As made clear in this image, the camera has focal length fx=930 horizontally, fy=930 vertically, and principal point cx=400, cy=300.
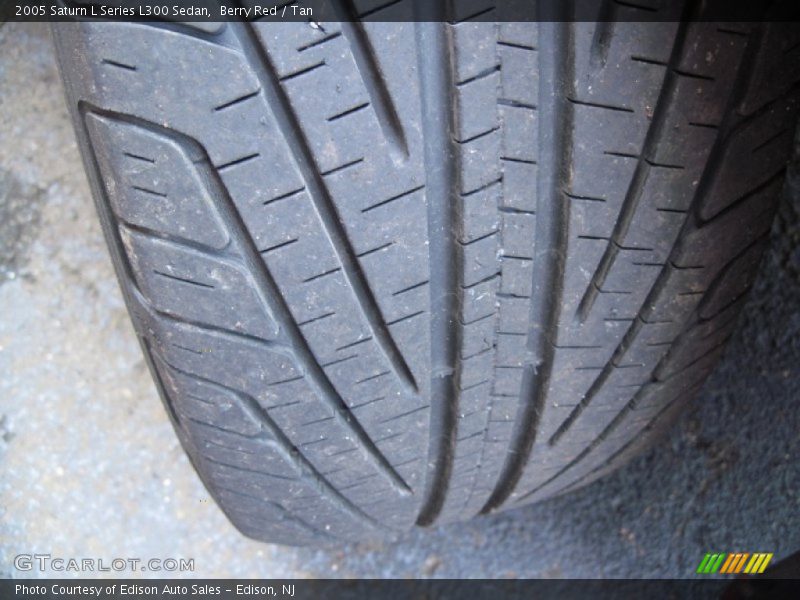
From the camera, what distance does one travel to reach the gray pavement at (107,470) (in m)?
1.01

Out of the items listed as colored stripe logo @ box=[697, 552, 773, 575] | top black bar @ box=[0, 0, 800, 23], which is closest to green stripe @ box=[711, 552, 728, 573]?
colored stripe logo @ box=[697, 552, 773, 575]

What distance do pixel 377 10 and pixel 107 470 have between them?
2.34 ft

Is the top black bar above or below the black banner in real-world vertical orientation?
above

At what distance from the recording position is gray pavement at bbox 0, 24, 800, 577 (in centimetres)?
101

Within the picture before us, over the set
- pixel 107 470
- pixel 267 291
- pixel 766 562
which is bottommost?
pixel 766 562

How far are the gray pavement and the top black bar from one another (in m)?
0.49

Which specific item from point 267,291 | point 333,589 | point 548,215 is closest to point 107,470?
point 333,589

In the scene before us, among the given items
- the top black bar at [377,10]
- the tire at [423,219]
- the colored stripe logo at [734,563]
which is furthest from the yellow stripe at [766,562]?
the top black bar at [377,10]

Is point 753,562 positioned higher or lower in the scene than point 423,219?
lower

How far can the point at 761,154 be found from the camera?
2.11 ft

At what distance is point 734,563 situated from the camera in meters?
0.99

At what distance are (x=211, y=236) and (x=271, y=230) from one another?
4cm

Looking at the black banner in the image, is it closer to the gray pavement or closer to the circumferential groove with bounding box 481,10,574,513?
the gray pavement

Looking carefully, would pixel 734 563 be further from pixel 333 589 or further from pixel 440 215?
pixel 440 215
